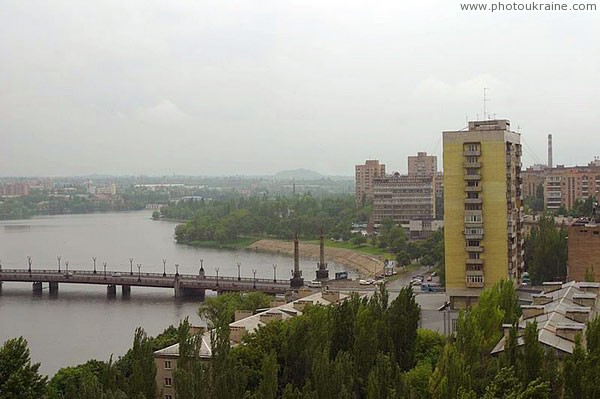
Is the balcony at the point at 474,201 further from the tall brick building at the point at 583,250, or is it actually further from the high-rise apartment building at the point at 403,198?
the high-rise apartment building at the point at 403,198

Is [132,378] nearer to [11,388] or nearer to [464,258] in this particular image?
[11,388]

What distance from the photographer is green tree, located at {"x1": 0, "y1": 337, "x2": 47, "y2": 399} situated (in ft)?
24.1

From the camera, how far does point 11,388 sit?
24.1ft

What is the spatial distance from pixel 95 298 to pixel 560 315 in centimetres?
1445

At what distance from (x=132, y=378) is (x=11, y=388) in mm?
1383

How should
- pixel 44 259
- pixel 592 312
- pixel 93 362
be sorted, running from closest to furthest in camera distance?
pixel 592 312 < pixel 93 362 < pixel 44 259

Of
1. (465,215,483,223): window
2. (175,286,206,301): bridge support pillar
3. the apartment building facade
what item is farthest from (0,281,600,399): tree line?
the apartment building facade

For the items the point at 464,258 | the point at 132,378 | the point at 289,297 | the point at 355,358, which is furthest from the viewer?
the point at 289,297

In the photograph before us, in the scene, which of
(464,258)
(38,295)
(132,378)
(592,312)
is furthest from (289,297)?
(38,295)

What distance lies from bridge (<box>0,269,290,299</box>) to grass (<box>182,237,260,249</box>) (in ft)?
41.0

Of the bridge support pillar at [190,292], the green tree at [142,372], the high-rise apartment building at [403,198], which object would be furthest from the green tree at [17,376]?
the high-rise apartment building at [403,198]

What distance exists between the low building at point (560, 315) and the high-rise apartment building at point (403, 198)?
2435 cm

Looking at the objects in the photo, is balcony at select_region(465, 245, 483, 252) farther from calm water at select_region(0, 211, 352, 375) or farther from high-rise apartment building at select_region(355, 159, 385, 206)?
high-rise apartment building at select_region(355, 159, 385, 206)

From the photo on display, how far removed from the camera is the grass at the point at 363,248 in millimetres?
27000
